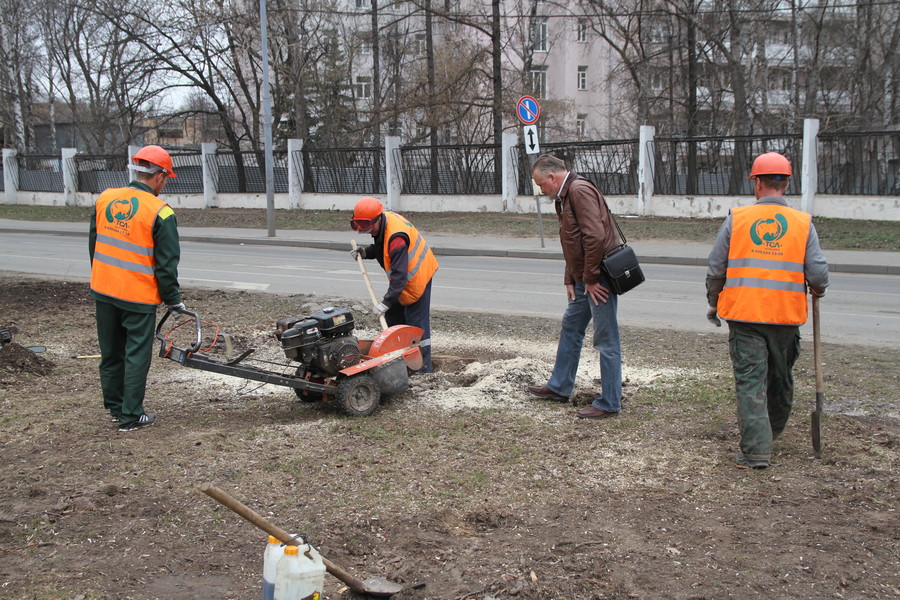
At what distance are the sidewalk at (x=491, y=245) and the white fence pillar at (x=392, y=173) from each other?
446 cm

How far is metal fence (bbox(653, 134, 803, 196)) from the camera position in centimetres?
2156

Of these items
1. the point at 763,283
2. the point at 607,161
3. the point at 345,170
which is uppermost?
the point at 345,170

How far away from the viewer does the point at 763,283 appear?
4570 mm

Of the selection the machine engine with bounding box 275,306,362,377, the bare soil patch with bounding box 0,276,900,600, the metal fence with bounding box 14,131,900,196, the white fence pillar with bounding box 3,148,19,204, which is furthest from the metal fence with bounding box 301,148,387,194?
the machine engine with bounding box 275,306,362,377

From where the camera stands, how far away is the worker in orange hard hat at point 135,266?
524cm

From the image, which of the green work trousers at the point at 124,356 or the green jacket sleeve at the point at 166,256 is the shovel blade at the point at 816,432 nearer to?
the green jacket sleeve at the point at 166,256

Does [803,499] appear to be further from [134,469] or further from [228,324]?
[228,324]

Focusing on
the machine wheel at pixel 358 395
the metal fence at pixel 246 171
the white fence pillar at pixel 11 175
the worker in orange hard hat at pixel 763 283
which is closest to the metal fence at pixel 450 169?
the metal fence at pixel 246 171

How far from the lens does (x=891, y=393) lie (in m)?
6.18

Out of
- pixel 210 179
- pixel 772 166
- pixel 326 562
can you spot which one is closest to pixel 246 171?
pixel 210 179

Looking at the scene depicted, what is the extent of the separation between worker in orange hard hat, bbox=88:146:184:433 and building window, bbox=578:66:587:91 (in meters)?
50.0

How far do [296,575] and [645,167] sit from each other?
21359 mm

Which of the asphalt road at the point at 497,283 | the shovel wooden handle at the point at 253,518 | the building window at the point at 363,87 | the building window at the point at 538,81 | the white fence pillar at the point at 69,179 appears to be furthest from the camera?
the building window at the point at 363,87

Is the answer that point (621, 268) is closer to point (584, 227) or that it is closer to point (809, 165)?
point (584, 227)
